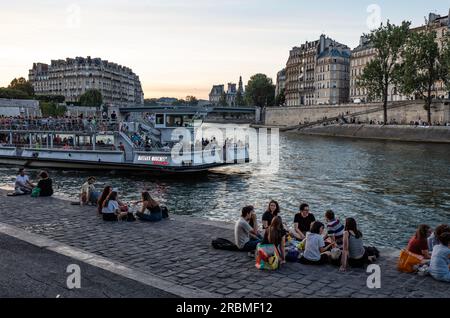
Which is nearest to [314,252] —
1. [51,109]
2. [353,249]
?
[353,249]

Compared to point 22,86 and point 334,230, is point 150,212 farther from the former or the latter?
point 22,86

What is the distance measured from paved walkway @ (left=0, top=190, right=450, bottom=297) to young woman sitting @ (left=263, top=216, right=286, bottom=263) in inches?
14.4

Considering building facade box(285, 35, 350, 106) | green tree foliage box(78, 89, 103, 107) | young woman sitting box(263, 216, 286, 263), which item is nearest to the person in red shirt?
young woman sitting box(263, 216, 286, 263)

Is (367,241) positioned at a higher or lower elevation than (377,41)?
lower

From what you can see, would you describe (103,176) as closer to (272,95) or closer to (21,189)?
(21,189)

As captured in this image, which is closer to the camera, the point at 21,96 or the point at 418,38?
the point at 418,38

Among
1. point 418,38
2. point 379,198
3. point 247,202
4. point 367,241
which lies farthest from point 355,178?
point 418,38

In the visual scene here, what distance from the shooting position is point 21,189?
61.5 ft

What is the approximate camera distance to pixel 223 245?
1094 cm

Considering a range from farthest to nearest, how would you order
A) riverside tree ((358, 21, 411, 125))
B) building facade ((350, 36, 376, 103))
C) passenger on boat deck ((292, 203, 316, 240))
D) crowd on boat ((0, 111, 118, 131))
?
building facade ((350, 36, 376, 103))
riverside tree ((358, 21, 411, 125))
crowd on boat ((0, 111, 118, 131))
passenger on boat deck ((292, 203, 316, 240))

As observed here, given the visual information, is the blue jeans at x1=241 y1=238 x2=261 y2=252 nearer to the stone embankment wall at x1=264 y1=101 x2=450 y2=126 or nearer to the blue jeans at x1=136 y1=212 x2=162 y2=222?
the blue jeans at x1=136 y1=212 x2=162 y2=222

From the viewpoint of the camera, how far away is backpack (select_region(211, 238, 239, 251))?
10891 mm
